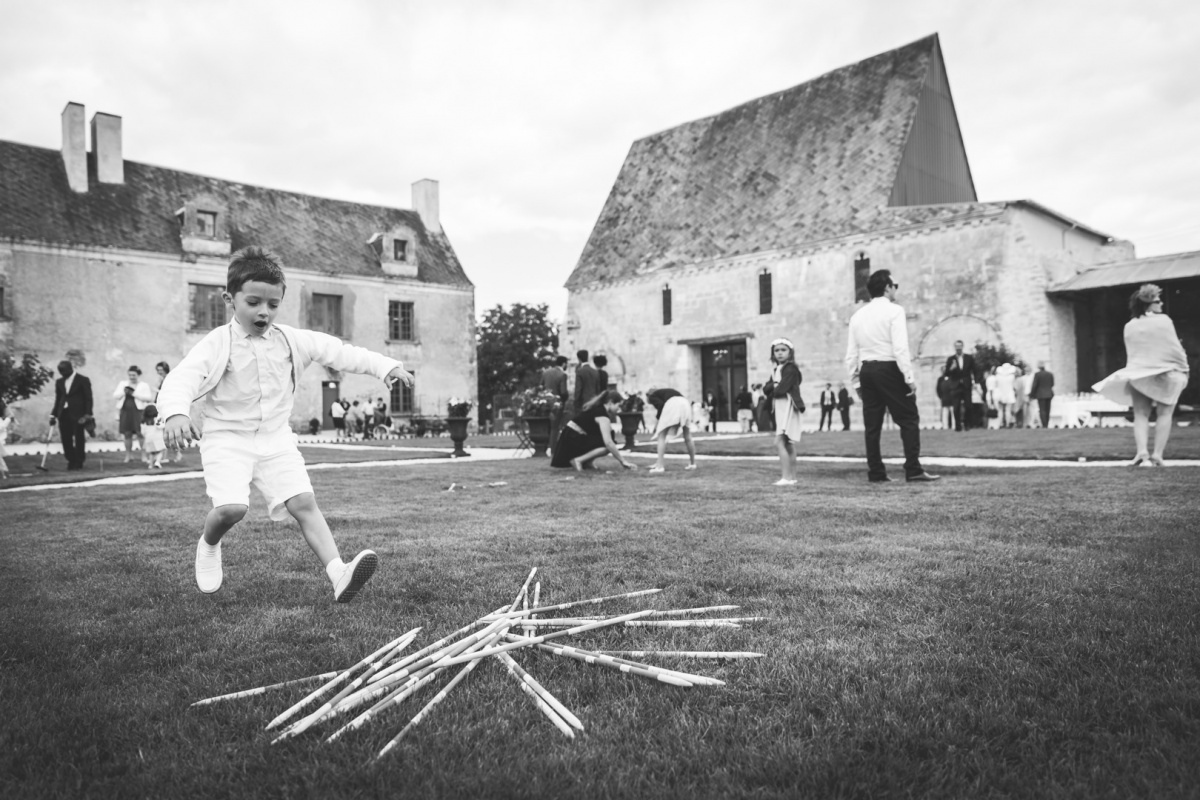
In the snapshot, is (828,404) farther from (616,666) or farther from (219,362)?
(616,666)

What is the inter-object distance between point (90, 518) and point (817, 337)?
2351cm

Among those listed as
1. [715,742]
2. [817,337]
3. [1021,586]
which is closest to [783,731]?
[715,742]

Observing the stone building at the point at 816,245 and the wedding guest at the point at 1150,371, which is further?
the stone building at the point at 816,245

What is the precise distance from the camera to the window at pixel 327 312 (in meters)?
32.4

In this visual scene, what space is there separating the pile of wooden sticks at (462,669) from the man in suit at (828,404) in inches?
931

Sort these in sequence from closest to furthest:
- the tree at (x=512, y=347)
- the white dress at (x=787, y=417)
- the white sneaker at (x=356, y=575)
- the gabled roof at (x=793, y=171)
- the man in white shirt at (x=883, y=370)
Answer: the white sneaker at (x=356, y=575), the man in white shirt at (x=883, y=370), the white dress at (x=787, y=417), the gabled roof at (x=793, y=171), the tree at (x=512, y=347)

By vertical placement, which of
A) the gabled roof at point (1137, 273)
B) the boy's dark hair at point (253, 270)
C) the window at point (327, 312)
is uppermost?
the window at point (327, 312)

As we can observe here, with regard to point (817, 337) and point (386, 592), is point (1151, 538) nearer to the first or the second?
point (386, 592)

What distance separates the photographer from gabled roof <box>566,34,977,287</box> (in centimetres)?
2708

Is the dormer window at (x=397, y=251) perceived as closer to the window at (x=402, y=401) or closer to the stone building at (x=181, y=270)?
the stone building at (x=181, y=270)

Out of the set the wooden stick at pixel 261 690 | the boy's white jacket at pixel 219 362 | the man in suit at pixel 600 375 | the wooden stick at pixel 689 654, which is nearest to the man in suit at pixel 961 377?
the man in suit at pixel 600 375

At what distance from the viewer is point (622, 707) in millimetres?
2363

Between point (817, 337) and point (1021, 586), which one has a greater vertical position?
point (817, 337)

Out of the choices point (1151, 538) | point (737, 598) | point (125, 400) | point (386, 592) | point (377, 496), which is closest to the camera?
point (737, 598)
